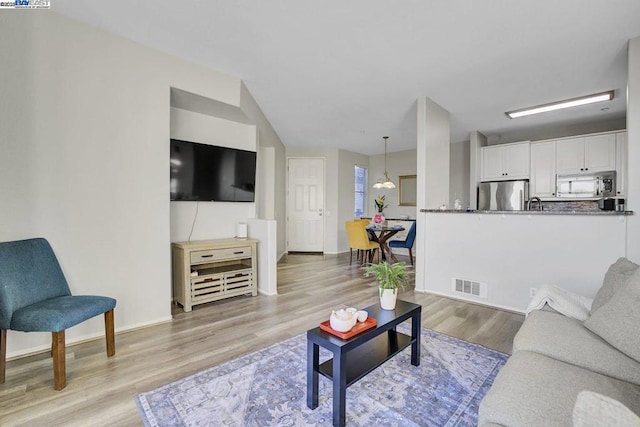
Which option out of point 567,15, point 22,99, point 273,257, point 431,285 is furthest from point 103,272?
point 567,15

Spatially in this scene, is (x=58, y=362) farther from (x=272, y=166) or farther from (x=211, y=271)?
(x=272, y=166)

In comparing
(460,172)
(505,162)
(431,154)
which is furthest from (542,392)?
(460,172)

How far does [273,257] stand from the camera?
12.3ft

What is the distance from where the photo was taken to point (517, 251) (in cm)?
323

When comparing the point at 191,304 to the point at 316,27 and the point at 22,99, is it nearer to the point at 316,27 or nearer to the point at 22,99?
the point at 22,99

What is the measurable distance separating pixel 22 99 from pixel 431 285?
176 inches

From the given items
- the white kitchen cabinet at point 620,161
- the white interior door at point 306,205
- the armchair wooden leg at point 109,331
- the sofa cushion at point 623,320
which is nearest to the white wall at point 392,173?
the white interior door at point 306,205

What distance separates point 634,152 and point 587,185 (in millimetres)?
2658

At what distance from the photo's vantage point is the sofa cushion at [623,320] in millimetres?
1351

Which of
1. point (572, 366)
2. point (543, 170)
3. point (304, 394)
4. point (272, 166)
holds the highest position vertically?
point (272, 166)

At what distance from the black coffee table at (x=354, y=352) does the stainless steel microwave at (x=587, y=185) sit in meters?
4.61

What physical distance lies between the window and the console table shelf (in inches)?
183

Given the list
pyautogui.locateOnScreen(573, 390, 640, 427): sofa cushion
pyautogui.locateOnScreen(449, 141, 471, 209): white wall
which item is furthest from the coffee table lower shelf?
pyautogui.locateOnScreen(449, 141, 471, 209): white wall

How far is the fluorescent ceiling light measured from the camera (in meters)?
3.87
